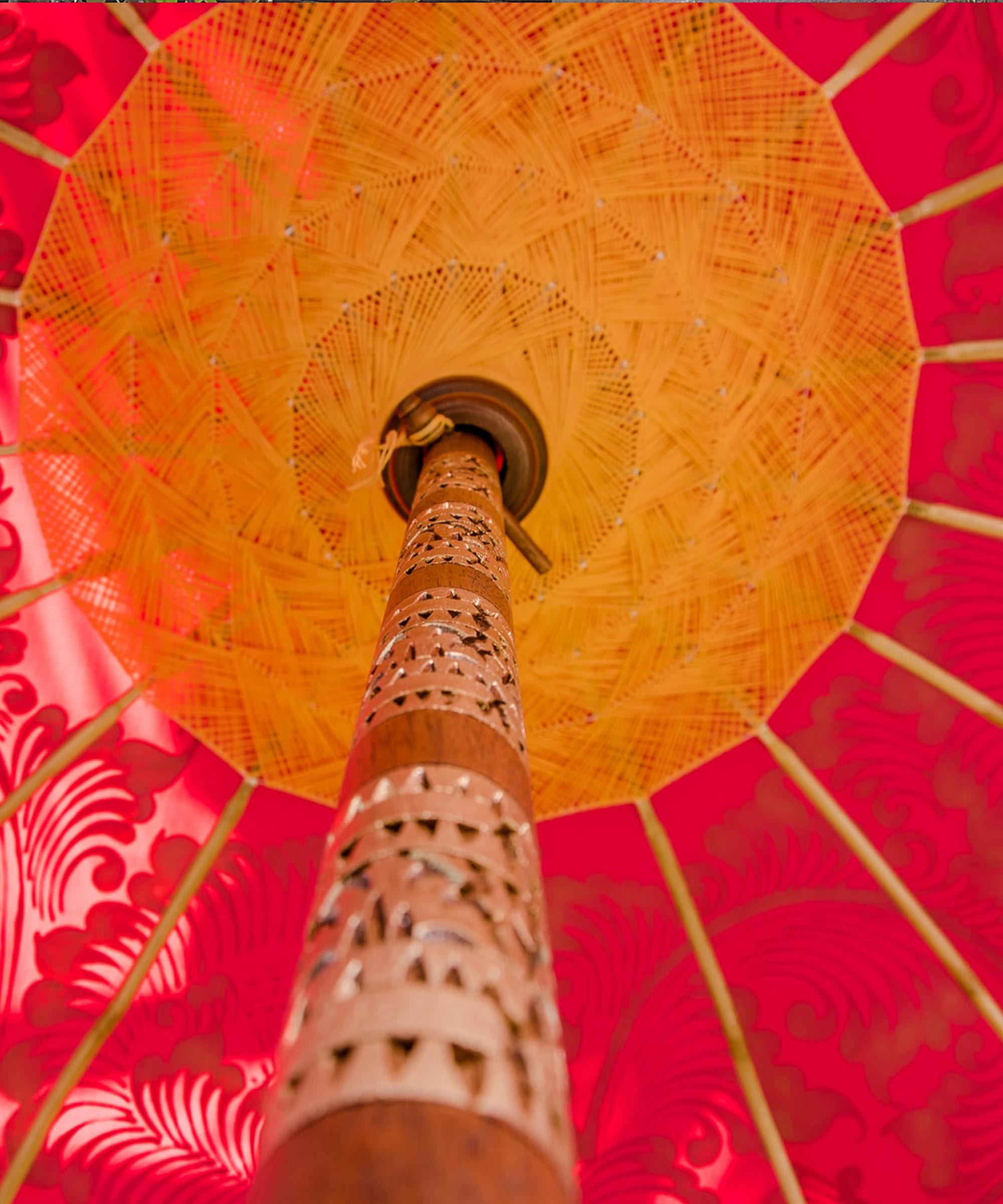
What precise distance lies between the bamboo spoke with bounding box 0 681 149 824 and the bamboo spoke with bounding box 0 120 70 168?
1098 millimetres

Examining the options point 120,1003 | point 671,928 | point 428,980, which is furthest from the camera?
point 671,928

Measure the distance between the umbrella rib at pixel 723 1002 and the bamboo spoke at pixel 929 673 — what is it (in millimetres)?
647

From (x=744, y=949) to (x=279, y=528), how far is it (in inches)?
58.8

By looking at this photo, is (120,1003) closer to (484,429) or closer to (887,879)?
(484,429)

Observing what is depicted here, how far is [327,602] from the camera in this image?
230 centimetres

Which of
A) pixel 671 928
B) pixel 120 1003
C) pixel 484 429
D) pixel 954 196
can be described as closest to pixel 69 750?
pixel 120 1003

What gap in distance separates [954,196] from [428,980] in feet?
6.13

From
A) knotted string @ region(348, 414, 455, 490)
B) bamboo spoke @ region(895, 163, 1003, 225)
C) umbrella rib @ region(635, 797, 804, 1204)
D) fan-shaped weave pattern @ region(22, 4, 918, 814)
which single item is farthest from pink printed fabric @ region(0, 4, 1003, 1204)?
knotted string @ region(348, 414, 455, 490)

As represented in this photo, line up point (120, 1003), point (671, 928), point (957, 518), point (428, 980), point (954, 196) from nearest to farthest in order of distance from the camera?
1. point (428, 980)
2. point (954, 196)
3. point (957, 518)
4. point (120, 1003)
5. point (671, 928)

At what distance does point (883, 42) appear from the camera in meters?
1.81

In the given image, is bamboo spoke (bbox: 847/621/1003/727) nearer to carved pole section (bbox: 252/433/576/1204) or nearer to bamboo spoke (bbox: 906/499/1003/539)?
bamboo spoke (bbox: 906/499/1003/539)

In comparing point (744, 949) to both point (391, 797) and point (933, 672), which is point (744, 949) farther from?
point (391, 797)

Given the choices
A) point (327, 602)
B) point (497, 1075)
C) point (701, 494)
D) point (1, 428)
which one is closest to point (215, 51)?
point (1, 428)

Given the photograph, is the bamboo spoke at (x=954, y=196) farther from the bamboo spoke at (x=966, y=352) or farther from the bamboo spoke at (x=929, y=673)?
the bamboo spoke at (x=929, y=673)
